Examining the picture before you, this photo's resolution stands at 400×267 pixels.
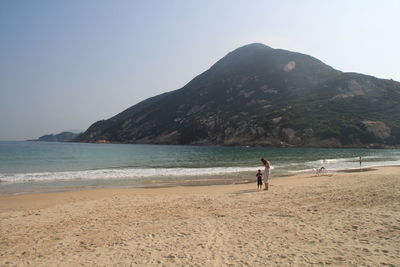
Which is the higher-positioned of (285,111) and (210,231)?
(285,111)

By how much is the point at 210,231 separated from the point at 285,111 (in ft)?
406

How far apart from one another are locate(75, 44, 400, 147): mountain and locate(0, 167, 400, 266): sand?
9872 centimetres

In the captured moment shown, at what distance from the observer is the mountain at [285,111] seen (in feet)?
353

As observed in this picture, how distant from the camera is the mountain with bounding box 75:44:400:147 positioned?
4232 inches

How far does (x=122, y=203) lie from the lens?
49.1 ft

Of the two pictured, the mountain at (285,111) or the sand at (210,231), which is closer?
the sand at (210,231)

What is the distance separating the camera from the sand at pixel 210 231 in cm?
730

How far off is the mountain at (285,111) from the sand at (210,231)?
98.7 m

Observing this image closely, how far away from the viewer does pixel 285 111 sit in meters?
127

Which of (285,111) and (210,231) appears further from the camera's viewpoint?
(285,111)

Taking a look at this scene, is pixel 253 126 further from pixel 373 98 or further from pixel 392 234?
pixel 392 234

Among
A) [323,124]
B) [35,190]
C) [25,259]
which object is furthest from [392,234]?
[323,124]

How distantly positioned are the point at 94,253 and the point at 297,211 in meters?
7.77

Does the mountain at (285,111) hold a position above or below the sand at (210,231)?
above
